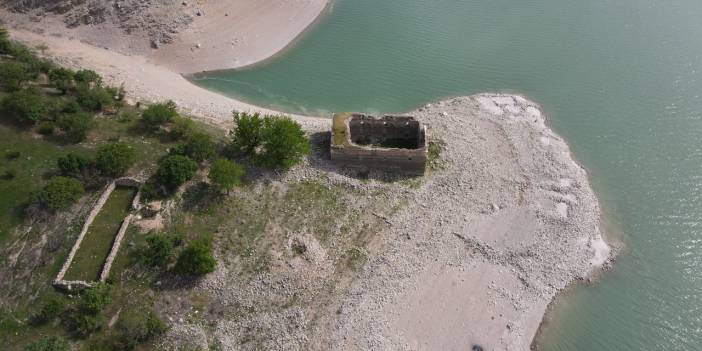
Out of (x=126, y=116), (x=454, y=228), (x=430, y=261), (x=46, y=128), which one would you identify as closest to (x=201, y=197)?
(x=126, y=116)

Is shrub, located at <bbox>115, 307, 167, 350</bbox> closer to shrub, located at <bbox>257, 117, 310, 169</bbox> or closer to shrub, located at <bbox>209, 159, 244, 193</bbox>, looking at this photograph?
shrub, located at <bbox>209, 159, 244, 193</bbox>

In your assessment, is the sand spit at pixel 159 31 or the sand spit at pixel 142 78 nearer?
the sand spit at pixel 142 78

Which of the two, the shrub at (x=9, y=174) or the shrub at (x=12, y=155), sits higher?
the shrub at (x=12, y=155)

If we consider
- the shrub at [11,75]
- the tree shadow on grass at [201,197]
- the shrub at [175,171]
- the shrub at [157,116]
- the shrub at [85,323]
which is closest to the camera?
the shrub at [85,323]

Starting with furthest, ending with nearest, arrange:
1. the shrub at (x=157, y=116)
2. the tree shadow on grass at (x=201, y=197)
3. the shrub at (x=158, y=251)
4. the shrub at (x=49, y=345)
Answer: the shrub at (x=157, y=116)
the tree shadow on grass at (x=201, y=197)
the shrub at (x=158, y=251)
the shrub at (x=49, y=345)

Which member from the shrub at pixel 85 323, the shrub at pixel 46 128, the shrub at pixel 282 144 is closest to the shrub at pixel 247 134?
the shrub at pixel 282 144

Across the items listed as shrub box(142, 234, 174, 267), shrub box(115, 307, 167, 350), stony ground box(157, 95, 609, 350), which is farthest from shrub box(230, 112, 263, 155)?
shrub box(115, 307, 167, 350)

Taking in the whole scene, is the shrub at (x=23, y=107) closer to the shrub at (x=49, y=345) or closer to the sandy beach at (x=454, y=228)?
the sandy beach at (x=454, y=228)
